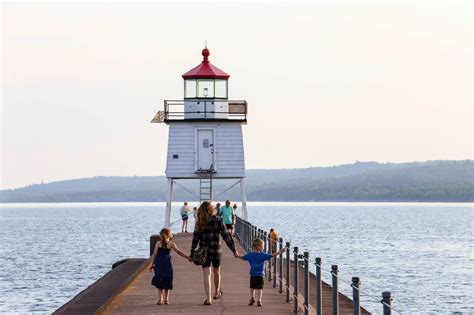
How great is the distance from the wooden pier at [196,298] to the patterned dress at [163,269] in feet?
1.41

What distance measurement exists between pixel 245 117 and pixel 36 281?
43.2ft

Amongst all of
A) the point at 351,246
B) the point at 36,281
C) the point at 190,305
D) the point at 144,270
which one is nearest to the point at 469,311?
the point at 144,270

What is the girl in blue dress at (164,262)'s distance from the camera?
18.6m

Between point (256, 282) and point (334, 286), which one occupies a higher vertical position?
point (334, 286)

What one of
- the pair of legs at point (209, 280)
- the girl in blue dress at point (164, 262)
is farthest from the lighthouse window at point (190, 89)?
the girl in blue dress at point (164, 262)

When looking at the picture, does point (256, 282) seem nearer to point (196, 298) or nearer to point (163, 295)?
point (163, 295)

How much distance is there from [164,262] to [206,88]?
2919 cm

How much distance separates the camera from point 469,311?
35.9m

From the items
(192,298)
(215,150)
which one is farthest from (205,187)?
(192,298)

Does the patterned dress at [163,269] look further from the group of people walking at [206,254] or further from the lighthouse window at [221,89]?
the lighthouse window at [221,89]

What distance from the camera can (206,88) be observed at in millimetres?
47656

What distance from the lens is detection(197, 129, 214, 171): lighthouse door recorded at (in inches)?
1850

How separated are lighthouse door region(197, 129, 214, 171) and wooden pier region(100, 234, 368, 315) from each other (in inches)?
725

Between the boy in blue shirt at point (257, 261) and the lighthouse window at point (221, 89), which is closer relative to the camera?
the boy in blue shirt at point (257, 261)
